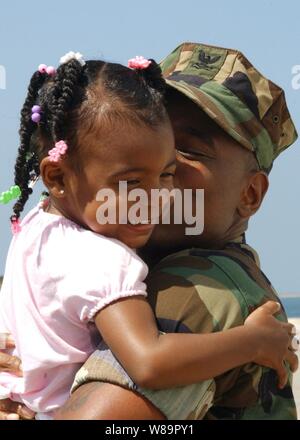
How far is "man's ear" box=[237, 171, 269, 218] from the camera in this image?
359cm

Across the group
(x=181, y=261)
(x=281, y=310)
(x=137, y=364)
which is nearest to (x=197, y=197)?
(x=181, y=261)

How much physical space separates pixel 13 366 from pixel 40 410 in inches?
7.0

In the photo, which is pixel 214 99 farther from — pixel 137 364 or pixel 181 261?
pixel 137 364

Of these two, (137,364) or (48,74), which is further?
(48,74)

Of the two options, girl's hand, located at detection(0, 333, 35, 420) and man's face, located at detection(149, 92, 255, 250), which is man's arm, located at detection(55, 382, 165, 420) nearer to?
girl's hand, located at detection(0, 333, 35, 420)

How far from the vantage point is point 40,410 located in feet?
10.7

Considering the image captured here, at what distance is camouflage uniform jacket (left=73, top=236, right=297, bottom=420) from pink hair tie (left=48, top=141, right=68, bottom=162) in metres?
0.50

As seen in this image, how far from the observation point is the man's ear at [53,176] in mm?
3307

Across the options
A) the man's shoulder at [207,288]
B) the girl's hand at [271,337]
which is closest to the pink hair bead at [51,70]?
the man's shoulder at [207,288]

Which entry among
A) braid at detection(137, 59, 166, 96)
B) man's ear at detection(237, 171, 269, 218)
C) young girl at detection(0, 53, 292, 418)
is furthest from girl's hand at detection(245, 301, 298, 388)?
braid at detection(137, 59, 166, 96)

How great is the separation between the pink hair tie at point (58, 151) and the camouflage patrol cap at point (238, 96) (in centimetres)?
49

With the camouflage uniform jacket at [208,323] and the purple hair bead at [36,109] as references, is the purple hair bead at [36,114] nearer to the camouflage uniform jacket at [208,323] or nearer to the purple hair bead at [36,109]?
the purple hair bead at [36,109]

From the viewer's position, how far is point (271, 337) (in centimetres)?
315

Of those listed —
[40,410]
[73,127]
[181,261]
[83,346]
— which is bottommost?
[40,410]
